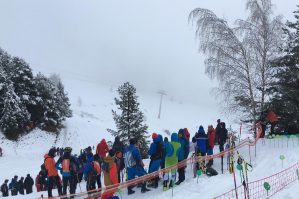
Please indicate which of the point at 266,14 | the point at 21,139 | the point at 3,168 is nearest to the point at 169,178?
the point at 266,14

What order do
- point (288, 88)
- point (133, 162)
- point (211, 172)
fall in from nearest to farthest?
1. point (133, 162)
2. point (211, 172)
3. point (288, 88)

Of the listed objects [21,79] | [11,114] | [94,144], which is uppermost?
[21,79]

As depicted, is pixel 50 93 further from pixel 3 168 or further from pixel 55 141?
pixel 3 168

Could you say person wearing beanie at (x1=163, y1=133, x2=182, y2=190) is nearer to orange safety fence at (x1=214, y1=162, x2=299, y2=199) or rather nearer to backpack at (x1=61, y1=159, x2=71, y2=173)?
orange safety fence at (x1=214, y1=162, x2=299, y2=199)

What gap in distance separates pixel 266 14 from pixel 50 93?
30.8 m

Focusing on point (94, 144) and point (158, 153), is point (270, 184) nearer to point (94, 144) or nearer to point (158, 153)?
point (158, 153)

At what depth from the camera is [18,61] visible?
4503 centimetres

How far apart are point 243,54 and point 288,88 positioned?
3.45 metres

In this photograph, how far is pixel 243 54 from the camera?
70.5 ft

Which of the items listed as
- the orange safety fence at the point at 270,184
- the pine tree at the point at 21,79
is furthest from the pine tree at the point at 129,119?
the pine tree at the point at 21,79

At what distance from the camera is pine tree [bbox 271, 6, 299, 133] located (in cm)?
1898

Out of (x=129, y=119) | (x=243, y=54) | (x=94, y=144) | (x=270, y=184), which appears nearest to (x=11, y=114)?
(x=94, y=144)

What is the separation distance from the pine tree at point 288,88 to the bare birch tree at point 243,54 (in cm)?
117

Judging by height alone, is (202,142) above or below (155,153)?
above
